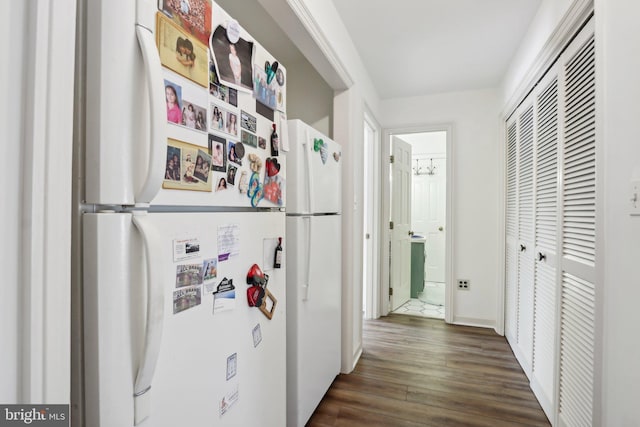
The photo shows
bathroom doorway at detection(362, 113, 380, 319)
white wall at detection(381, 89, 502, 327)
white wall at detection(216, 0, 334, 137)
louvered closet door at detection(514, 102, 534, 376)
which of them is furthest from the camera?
bathroom doorway at detection(362, 113, 380, 319)

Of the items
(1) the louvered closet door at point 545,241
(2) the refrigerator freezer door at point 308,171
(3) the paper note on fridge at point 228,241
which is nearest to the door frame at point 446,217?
(1) the louvered closet door at point 545,241

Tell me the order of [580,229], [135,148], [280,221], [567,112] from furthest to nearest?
[567,112] < [580,229] < [280,221] < [135,148]

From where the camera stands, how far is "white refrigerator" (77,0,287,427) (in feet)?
2.15

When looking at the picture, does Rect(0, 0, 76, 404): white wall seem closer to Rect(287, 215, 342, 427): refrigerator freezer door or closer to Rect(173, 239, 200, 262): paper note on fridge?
Rect(173, 239, 200, 262): paper note on fridge

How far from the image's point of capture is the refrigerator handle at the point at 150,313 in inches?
27.1

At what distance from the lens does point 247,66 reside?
3.75 feet

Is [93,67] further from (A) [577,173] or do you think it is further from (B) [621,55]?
Answer: (A) [577,173]

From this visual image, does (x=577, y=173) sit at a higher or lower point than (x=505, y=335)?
higher

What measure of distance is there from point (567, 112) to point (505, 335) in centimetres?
230

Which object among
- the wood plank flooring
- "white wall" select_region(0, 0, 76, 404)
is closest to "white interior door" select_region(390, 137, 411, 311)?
the wood plank flooring

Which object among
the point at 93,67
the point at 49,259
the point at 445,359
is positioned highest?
the point at 93,67

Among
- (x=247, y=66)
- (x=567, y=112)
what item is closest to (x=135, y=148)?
(x=247, y=66)

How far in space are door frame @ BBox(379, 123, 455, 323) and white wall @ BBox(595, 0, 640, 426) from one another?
2.33 metres

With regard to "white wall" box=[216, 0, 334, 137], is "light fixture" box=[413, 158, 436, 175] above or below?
below
